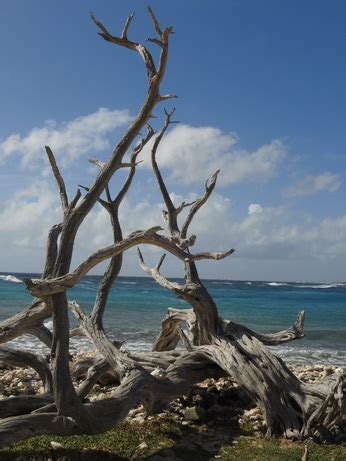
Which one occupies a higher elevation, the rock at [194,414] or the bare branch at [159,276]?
the bare branch at [159,276]

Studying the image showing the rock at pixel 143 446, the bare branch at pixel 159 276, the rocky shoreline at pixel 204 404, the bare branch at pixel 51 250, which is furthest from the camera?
the bare branch at pixel 159 276

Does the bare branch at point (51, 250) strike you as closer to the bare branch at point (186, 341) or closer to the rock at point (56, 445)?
the rock at point (56, 445)

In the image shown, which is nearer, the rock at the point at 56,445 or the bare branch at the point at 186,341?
the rock at the point at 56,445

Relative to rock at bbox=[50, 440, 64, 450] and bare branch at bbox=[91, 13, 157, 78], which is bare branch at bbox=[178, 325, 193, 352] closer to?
rock at bbox=[50, 440, 64, 450]

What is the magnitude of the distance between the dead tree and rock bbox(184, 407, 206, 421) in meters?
0.32

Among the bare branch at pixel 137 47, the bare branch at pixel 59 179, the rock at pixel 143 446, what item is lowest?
the rock at pixel 143 446

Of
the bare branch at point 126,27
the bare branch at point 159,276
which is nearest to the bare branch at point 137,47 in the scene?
the bare branch at point 126,27

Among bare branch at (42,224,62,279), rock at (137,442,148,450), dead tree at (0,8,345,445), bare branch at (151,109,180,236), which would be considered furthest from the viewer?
bare branch at (151,109,180,236)

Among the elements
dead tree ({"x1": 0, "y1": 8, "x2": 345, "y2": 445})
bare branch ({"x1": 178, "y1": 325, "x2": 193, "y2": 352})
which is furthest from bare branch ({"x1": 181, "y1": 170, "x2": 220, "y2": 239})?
bare branch ({"x1": 178, "y1": 325, "x2": 193, "y2": 352})

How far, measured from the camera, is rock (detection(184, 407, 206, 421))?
7727mm

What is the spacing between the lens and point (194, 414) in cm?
776

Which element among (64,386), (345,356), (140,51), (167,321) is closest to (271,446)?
(64,386)

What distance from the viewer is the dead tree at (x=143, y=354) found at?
5.74 m

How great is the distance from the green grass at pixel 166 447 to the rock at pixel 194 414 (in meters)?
0.41
